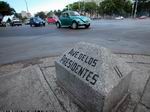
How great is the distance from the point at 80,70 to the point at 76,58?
39cm

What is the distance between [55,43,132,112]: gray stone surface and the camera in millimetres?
2371

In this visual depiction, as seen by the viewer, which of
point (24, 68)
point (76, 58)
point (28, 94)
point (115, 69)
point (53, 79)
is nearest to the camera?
point (115, 69)

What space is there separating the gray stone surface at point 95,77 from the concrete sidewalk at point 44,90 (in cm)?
27

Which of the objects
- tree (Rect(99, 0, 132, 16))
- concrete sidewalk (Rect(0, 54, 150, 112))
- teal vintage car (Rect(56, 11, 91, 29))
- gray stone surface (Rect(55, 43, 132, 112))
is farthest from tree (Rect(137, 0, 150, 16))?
gray stone surface (Rect(55, 43, 132, 112))

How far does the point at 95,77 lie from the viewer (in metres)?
2.50

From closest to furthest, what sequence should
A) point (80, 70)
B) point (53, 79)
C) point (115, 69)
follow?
point (115, 69) < point (80, 70) < point (53, 79)

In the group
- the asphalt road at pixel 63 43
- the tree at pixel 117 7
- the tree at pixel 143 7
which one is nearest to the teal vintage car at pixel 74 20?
the asphalt road at pixel 63 43

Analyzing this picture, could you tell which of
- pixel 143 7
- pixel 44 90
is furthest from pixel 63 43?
pixel 143 7

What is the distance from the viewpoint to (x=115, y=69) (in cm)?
266

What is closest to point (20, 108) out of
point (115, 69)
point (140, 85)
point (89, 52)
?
point (89, 52)

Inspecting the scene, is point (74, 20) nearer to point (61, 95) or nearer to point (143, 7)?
point (61, 95)

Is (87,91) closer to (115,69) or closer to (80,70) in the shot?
(80,70)

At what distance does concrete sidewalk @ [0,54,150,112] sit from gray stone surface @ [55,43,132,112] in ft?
0.89

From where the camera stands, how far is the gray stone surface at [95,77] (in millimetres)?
2371
